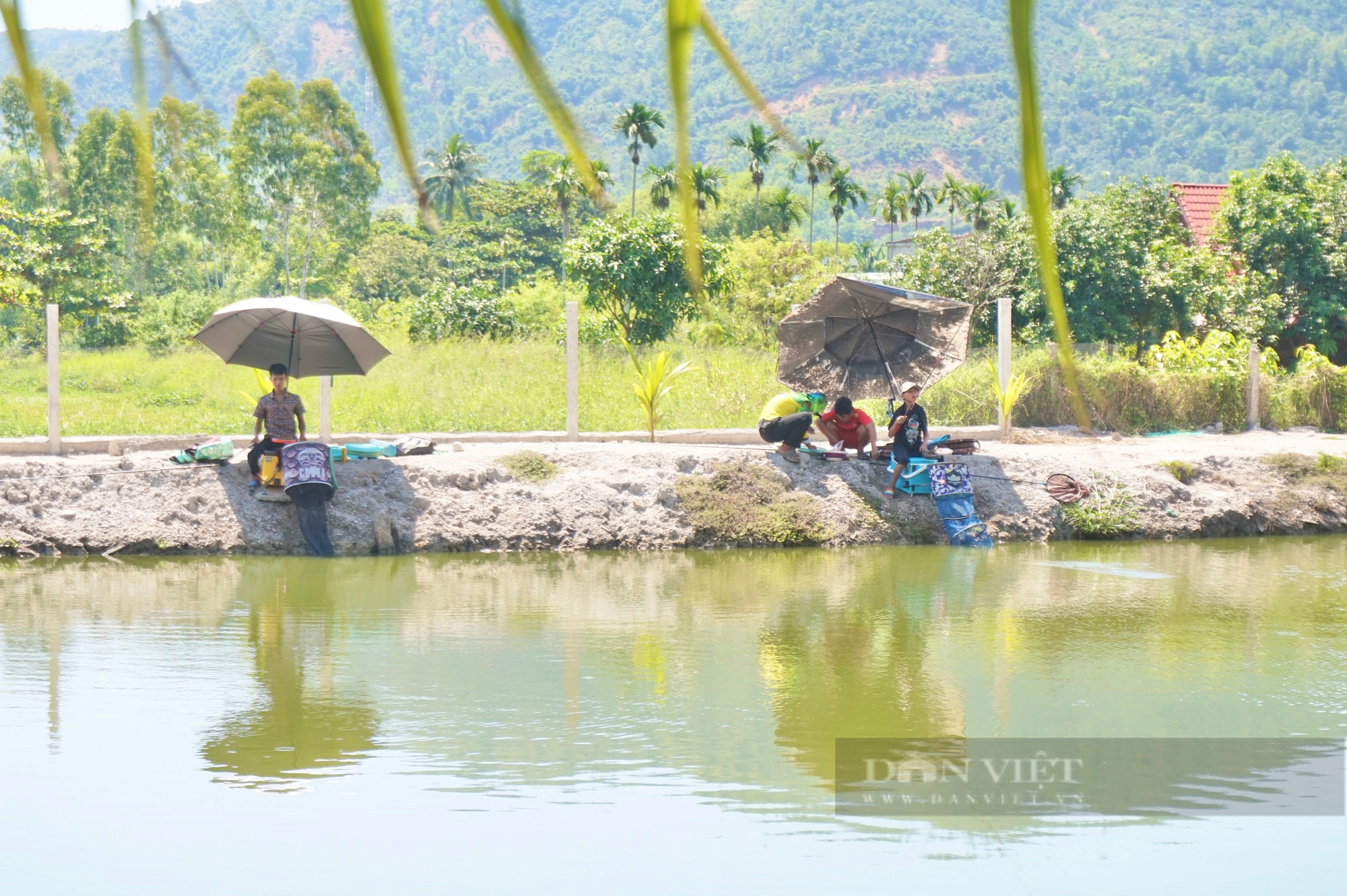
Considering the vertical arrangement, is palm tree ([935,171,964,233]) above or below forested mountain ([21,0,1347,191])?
above

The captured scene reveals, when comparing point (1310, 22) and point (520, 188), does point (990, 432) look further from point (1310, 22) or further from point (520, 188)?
point (1310, 22)

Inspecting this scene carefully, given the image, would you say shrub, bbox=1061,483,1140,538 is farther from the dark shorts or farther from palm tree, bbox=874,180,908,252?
palm tree, bbox=874,180,908,252

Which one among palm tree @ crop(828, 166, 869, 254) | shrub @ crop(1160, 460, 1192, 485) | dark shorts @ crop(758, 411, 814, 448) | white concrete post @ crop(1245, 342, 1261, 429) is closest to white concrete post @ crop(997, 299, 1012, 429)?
palm tree @ crop(828, 166, 869, 254)

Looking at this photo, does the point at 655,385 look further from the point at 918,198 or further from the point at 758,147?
the point at 918,198

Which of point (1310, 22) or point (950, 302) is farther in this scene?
point (1310, 22)

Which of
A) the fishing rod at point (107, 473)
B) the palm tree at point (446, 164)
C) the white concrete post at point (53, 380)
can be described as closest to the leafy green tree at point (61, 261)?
the white concrete post at point (53, 380)

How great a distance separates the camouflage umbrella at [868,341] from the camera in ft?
41.7

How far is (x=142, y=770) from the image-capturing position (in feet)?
18.0

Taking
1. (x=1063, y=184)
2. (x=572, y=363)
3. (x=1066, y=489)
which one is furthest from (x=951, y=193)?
(x=1063, y=184)

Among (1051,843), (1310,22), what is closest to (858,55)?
(1051,843)

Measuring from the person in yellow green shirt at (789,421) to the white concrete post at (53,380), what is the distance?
6.64m

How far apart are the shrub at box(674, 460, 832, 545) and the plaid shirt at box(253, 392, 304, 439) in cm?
342

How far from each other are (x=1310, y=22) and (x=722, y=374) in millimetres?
131705

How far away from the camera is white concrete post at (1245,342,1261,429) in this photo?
17250mm
